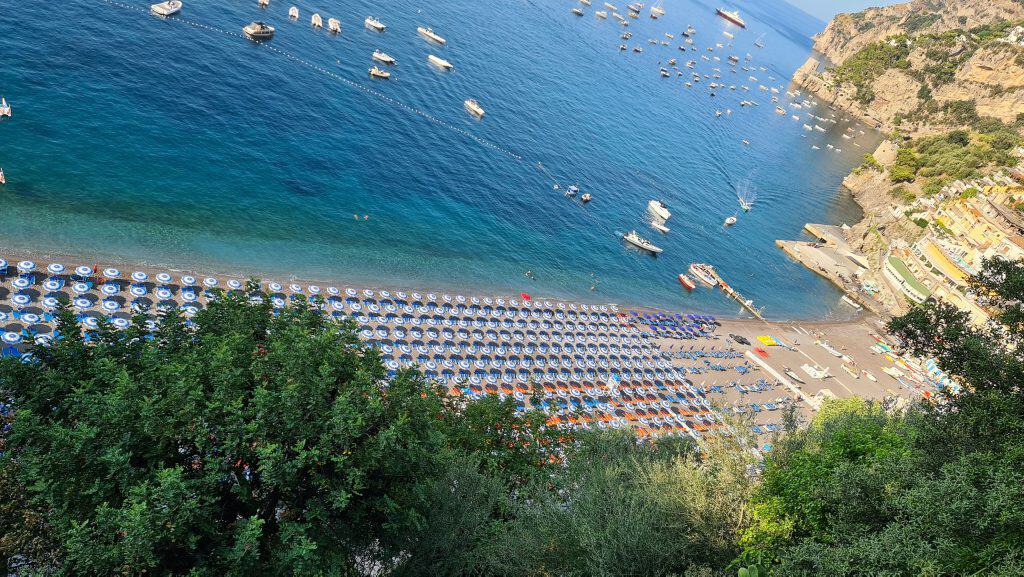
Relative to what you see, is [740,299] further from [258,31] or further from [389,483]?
[258,31]

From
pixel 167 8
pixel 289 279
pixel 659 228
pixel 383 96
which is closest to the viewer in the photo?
A: pixel 289 279

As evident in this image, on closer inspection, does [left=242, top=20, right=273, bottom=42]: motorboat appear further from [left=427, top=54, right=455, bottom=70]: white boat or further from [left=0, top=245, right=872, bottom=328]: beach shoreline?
[left=0, top=245, right=872, bottom=328]: beach shoreline

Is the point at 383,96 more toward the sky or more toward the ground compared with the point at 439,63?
more toward the ground

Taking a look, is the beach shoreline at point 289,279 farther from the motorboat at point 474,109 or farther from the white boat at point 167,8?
the white boat at point 167,8

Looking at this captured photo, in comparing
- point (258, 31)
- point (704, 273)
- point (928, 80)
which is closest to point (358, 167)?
point (258, 31)

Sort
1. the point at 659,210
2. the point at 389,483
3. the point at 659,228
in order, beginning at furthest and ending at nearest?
the point at 659,210 < the point at 659,228 < the point at 389,483

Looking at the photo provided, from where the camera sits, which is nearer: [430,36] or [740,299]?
[740,299]

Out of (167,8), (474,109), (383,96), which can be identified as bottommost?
(383,96)
